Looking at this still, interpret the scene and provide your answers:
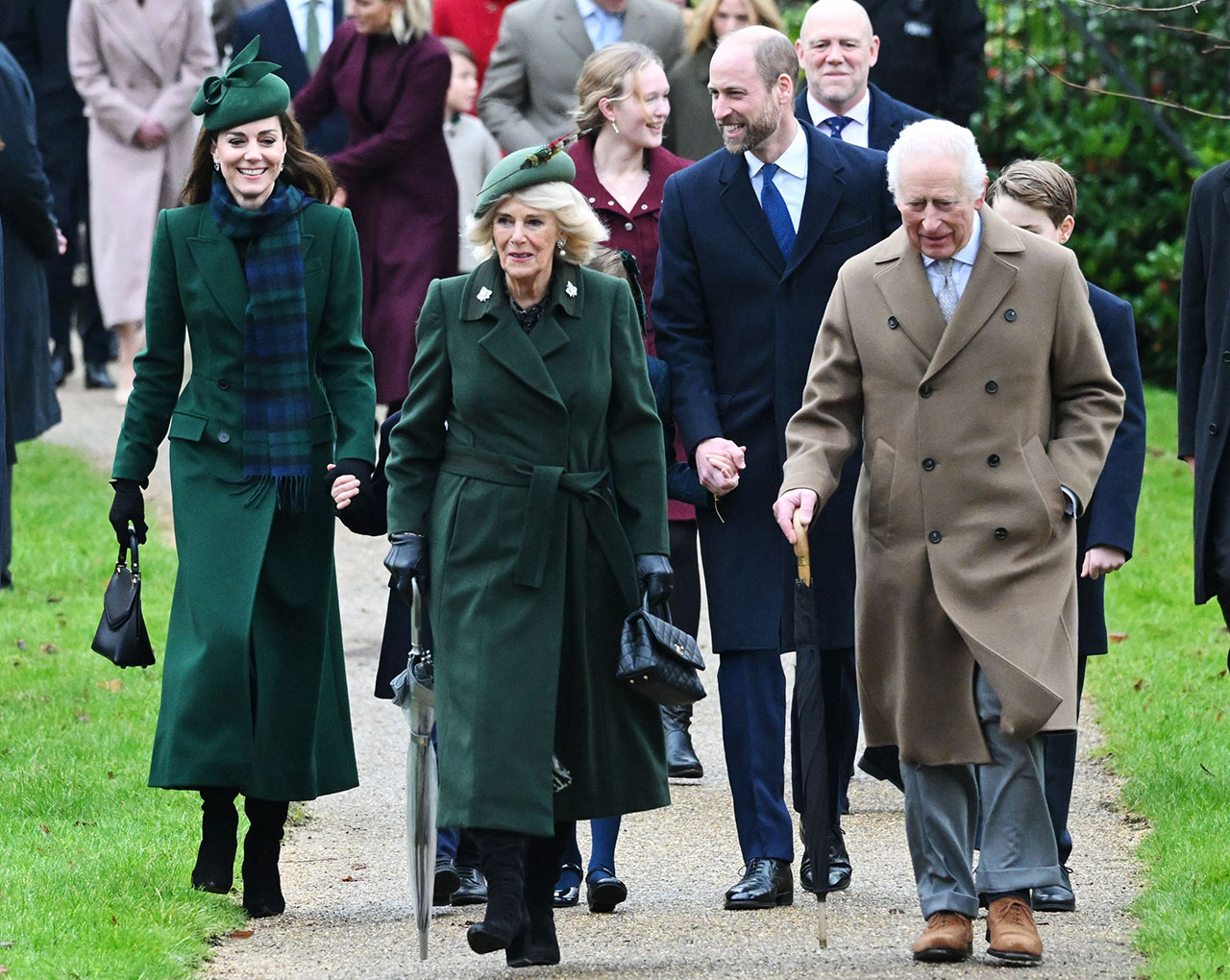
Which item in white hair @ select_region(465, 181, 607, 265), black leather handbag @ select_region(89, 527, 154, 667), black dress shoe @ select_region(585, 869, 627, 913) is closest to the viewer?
white hair @ select_region(465, 181, 607, 265)

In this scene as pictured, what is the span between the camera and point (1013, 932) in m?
5.68

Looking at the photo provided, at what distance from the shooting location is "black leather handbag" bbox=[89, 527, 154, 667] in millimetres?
6504

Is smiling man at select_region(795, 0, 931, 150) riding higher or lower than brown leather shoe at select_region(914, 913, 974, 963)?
higher

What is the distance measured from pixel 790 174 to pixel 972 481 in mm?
1443

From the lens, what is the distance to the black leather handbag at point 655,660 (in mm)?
5734

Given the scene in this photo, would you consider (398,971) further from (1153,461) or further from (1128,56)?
(1128,56)

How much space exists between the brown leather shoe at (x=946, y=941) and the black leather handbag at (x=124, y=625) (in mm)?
2241

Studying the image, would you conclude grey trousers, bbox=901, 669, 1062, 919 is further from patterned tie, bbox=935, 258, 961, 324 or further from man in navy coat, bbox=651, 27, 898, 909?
patterned tie, bbox=935, 258, 961, 324

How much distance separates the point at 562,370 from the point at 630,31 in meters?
4.83

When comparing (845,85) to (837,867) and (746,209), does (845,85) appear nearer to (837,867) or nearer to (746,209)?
(746,209)

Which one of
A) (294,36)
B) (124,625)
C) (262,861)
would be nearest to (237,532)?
(124,625)

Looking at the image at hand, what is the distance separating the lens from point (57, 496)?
12.5 m

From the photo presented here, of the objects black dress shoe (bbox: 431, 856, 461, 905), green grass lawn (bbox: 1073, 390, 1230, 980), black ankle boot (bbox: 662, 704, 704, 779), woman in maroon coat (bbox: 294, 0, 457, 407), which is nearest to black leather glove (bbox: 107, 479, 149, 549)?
black dress shoe (bbox: 431, 856, 461, 905)

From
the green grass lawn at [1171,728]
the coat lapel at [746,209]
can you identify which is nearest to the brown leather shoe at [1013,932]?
the green grass lawn at [1171,728]
